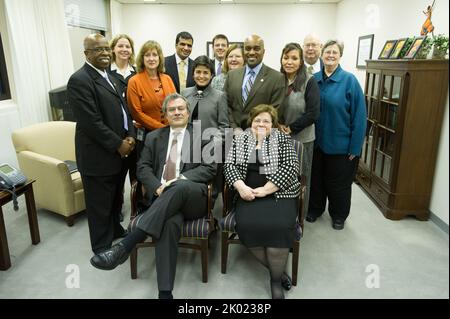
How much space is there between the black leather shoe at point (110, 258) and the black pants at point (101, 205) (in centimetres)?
52

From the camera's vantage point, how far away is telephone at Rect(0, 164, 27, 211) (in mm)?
2373

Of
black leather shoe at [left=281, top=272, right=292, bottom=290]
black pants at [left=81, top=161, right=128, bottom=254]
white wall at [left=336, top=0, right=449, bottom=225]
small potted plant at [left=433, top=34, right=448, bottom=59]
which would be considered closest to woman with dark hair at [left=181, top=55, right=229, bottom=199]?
black pants at [left=81, top=161, right=128, bottom=254]

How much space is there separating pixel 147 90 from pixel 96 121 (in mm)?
574

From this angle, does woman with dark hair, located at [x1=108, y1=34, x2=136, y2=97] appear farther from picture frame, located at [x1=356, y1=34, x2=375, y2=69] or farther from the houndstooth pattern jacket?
picture frame, located at [x1=356, y1=34, x2=375, y2=69]

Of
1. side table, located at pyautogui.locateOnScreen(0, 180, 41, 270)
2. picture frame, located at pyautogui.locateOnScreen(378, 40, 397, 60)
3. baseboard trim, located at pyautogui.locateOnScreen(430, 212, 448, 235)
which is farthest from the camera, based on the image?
picture frame, located at pyautogui.locateOnScreen(378, 40, 397, 60)

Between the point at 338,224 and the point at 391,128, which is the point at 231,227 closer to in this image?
the point at 338,224

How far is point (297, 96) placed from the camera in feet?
8.58

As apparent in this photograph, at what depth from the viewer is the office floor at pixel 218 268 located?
210 centimetres

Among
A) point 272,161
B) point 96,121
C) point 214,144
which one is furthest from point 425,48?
point 96,121

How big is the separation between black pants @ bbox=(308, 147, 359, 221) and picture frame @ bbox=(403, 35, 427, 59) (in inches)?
51.1

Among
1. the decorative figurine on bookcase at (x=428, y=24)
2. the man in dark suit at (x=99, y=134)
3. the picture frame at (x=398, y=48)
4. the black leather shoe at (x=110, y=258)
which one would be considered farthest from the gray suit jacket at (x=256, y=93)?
the picture frame at (x=398, y=48)
